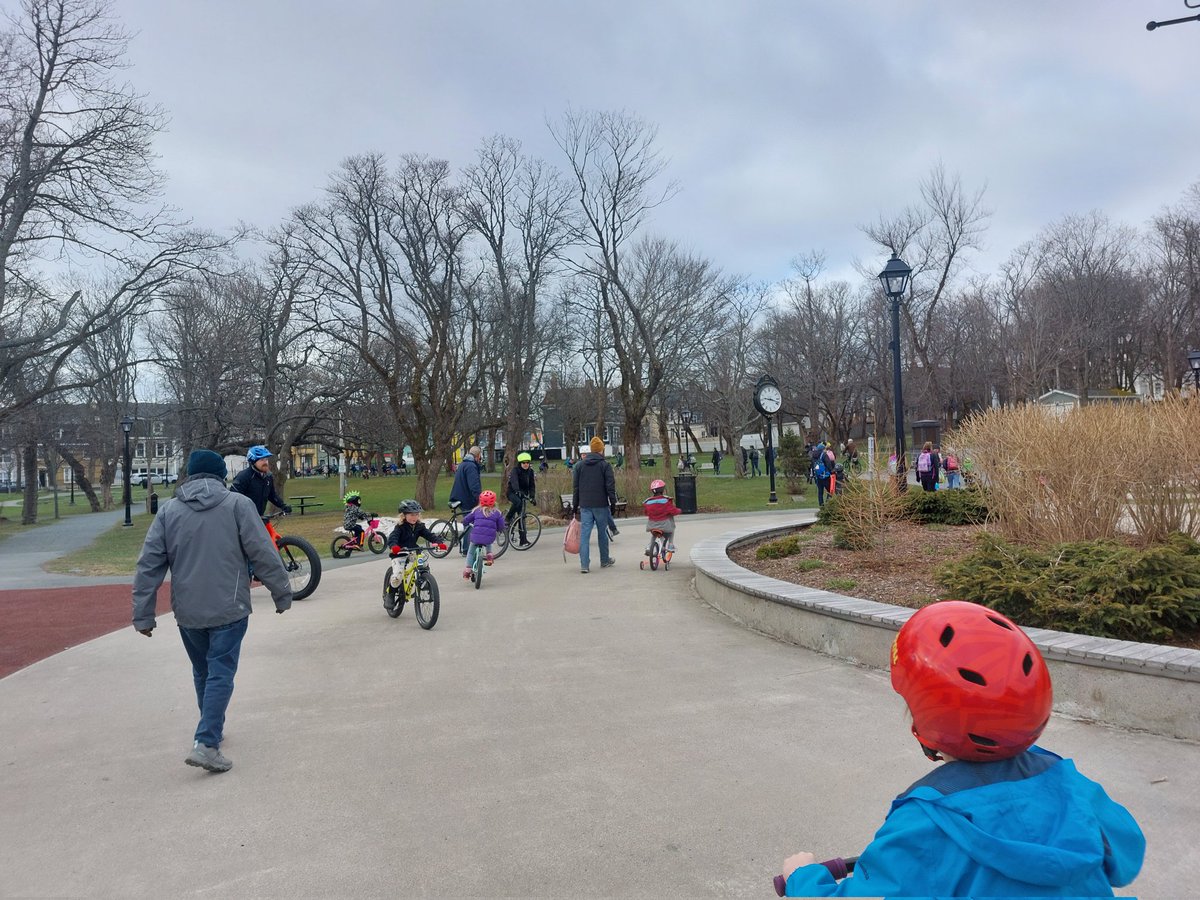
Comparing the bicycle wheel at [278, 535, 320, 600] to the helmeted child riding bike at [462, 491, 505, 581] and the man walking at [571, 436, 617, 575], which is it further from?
the man walking at [571, 436, 617, 575]

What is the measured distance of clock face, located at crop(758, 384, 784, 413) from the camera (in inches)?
870

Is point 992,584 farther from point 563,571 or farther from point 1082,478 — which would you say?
point 563,571

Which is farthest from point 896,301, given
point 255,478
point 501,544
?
point 255,478

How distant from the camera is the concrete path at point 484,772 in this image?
3.48m

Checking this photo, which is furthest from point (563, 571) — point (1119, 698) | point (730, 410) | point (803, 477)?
point (730, 410)

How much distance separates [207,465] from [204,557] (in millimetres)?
620

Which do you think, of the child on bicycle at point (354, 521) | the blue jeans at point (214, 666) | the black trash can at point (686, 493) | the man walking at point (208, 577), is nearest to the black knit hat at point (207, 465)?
the man walking at point (208, 577)

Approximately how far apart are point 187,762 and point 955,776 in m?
4.28

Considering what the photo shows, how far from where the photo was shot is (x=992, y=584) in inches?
249

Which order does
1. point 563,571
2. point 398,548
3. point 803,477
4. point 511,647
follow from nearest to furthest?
point 511,647
point 398,548
point 563,571
point 803,477

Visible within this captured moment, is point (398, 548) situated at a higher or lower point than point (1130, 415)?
lower

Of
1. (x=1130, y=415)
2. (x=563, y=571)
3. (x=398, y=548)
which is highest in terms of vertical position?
(x=1130, y=415)

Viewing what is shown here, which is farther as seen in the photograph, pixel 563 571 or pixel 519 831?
pixel 563 571

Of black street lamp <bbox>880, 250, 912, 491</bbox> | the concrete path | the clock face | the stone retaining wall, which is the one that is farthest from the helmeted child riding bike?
the clock face
